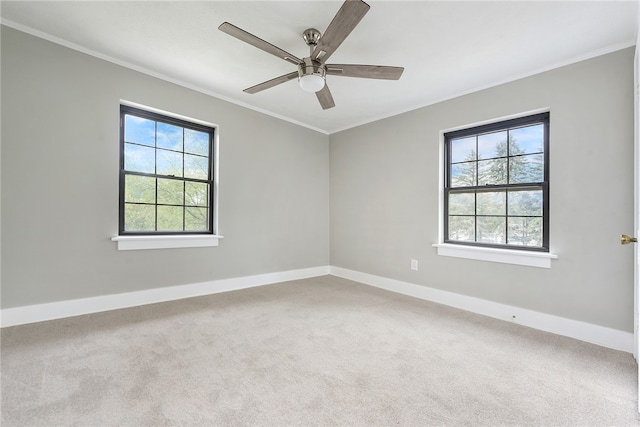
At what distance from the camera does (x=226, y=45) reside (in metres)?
2.48

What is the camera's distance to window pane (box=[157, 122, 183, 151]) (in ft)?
10.7

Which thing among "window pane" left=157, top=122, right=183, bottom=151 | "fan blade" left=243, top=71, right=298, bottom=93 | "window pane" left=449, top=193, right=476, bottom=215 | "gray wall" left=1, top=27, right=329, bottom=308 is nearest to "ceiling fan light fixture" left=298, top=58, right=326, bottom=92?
"fan blade" left=243, top=71, right=298, bottom=93

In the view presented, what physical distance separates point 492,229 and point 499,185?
0.47 meters

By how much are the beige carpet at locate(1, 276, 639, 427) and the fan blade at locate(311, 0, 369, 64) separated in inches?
83.5

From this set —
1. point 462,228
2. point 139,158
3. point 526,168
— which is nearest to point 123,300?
point 139,158

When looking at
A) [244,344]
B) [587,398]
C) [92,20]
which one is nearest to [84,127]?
[92,20]

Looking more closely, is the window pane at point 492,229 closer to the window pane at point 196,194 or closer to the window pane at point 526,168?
the window pane at point 526,168

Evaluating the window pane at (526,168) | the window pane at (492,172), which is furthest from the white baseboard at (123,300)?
the window pane at (526,168)

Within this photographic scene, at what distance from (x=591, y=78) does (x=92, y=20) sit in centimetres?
409

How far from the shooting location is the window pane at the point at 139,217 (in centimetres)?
301

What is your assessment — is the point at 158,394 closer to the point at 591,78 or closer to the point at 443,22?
the point at 443,22

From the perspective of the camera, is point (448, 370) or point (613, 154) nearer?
point (448, 370)

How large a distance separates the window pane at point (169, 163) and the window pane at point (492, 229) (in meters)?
3.48

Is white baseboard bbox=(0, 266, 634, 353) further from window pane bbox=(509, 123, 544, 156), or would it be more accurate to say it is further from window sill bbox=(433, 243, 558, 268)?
window pane bbox=(509, 123, 544, 156)
